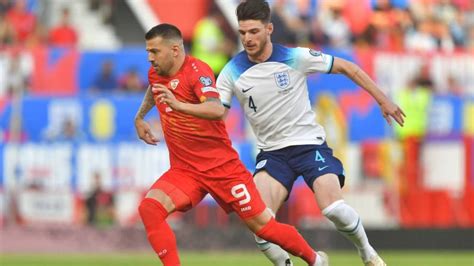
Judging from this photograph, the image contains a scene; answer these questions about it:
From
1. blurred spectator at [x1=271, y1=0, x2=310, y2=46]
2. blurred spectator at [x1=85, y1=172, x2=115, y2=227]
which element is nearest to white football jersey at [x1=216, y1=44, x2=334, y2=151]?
blurred spectator at [x1=85, y1=172, x2=115, y2=227]

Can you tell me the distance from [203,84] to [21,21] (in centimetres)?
1312

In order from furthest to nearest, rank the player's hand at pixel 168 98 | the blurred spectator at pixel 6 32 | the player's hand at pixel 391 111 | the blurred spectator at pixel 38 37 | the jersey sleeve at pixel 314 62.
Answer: the blurred spectator at pixel 38 37 < the blurred spectator at pixel 6 32 < the jersey sleeve at pixel 314 62 < the player's hand at pixel 391 111 < the player's hand at pixel 168 98

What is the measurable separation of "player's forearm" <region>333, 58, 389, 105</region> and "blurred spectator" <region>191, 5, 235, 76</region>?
10.5 metres

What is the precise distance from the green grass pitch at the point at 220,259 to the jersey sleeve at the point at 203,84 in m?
5.21

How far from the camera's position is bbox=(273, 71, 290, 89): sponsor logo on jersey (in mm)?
10406

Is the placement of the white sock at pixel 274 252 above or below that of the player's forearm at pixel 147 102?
below

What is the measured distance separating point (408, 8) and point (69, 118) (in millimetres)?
7279

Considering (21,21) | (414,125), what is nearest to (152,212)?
(414,125)

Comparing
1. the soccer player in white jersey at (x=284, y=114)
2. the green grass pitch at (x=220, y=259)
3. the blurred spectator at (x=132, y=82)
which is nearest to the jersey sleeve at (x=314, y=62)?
the soccer player in white jersey at (x=284, y=114)

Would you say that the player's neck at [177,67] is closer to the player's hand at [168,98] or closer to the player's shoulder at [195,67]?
the player's shoulder at [195,67]

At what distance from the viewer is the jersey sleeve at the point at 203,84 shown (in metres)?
9.45

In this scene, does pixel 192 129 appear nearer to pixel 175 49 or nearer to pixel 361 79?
pixel 175 49

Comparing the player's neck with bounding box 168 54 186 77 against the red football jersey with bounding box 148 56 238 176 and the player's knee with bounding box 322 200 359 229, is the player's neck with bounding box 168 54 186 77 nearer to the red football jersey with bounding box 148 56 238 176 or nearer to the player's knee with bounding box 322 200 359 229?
the red football jersey with bounding box 148 56 238 176

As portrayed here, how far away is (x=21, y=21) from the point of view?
2208cm
